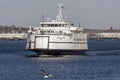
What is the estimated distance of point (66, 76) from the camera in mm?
80938

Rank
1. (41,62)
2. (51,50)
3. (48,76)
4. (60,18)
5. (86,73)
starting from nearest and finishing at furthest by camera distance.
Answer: (48,76) → (86,73) → (41,62) → (51,50) → (60,18)

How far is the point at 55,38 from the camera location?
404 feet

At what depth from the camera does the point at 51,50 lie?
122562 mm

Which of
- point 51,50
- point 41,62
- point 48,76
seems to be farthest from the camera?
point 51,50

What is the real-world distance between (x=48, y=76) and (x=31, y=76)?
8.18ft

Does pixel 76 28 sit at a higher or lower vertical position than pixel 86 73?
higher

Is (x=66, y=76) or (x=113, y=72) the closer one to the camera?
(x=66, y=76)

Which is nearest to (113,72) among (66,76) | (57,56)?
(66,76)

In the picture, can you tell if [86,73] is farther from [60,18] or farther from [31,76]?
[60,18]

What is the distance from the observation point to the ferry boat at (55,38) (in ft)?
403

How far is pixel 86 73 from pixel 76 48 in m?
43.4

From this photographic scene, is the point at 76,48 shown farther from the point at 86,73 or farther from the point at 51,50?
the point at 86,73

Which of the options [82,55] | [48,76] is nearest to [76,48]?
[82,55]

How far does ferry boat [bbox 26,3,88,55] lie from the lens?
122812 mm
